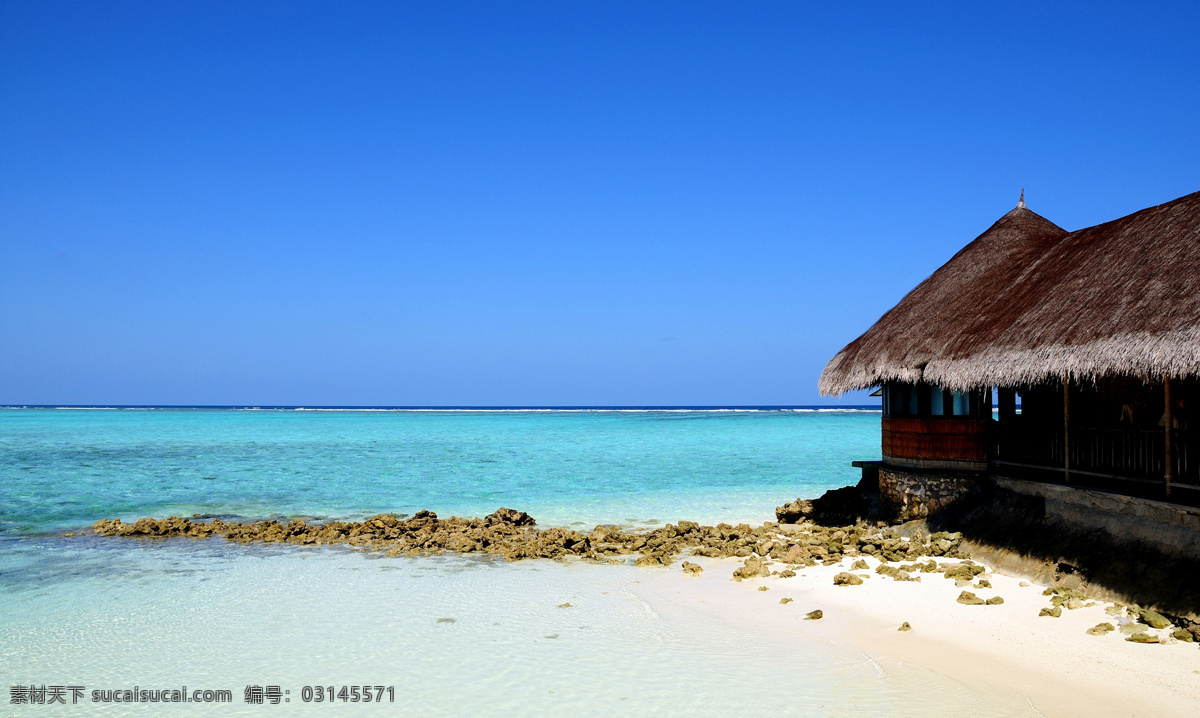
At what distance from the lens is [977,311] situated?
11.3 meters

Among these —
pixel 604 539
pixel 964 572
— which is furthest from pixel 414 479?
pixel 964 572

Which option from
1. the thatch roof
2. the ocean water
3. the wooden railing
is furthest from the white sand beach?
the thatch roof

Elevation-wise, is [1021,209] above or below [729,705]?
above

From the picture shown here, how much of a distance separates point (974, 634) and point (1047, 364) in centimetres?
316

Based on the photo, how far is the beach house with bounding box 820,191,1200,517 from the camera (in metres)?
8.09

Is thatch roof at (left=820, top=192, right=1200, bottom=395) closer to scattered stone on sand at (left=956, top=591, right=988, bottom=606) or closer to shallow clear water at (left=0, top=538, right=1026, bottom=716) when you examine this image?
scattered stone on sand at (left=956, top=591, right=988, bottom=606)

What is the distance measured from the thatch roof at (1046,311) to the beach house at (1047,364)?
0.07 feet

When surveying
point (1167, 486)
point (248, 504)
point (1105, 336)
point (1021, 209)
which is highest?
point (1021, 209)

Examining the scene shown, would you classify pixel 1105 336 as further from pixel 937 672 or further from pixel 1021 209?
pixel 1021 209

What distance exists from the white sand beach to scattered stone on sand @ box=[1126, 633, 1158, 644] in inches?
1.4

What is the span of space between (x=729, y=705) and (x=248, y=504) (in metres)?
15.5

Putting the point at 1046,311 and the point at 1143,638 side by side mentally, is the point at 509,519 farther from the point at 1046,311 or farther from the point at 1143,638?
the point at 1143,638

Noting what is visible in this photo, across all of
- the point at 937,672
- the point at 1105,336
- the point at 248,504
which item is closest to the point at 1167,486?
the point at 1105,336

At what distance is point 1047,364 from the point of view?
880 cm
